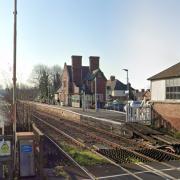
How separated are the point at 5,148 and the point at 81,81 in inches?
2355

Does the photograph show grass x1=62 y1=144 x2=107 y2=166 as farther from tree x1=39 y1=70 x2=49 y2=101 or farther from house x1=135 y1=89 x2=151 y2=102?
tree x1=39 y1=70 x2=49 y2=101

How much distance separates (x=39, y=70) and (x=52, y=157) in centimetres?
10910

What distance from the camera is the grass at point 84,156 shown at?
42.5 feet

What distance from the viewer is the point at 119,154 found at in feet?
49.1

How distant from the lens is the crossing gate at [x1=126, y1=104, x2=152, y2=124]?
82.9 feet

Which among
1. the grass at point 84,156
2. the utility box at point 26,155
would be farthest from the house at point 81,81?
the utility box at point 26,155

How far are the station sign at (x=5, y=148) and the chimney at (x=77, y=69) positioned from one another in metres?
59.3

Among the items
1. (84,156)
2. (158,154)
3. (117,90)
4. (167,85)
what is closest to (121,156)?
(84,156)

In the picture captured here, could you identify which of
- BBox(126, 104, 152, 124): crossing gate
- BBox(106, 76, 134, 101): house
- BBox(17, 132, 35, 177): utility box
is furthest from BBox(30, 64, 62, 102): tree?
BBox(17, 132, 35, 177): utility box

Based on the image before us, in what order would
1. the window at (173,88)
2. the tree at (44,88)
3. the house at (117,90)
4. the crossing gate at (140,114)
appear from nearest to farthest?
the window at (173,88) < the crossing gate at (140,114) < the house at (117,90) < the tree at (44,88)

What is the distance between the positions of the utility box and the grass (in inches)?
115

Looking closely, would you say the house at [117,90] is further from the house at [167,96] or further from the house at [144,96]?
the house at [167,96]

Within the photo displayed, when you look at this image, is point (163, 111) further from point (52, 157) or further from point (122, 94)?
point (122, 94)

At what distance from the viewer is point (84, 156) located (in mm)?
14172
